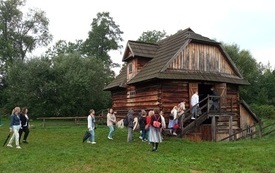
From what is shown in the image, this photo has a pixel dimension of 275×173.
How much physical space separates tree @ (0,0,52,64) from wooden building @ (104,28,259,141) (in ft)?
97.0

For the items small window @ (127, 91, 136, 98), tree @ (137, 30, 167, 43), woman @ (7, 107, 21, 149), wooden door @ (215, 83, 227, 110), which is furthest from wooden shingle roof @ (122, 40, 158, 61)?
tree @ (137, 30, 167, 43)

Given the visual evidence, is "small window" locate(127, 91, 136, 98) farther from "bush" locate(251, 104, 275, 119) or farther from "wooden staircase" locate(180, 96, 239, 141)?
"bush" locate(251, 104, 275, 119)

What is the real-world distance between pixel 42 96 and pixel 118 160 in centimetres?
2804

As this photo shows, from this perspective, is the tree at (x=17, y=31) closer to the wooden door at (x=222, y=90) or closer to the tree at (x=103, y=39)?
the tree at (x=103, y=39)

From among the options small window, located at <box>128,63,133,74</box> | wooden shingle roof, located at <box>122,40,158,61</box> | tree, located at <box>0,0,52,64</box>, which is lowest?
small window, located at <box>128,63,133,74</box>

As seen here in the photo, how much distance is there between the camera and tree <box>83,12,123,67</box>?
2318 inches

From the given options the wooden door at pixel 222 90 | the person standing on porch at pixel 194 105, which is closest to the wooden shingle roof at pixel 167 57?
the wooden door at pixel 222 90

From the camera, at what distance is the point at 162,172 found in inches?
420

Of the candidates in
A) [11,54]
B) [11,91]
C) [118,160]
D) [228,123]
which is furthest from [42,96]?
[118,160]

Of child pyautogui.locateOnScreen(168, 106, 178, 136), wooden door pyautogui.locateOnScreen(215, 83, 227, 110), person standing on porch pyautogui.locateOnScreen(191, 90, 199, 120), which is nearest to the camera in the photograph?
child pyautogui.locateOnScreen(168, 106, 178, 136)

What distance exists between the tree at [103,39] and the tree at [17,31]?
7.27 meters

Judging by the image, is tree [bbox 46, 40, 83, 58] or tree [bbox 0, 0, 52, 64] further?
tree [bbox 46, 40, 83, 58]

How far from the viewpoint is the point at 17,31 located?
52.8 meters

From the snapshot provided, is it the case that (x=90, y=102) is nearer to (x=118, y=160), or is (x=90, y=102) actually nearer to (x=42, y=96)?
(x=42, y=96)
